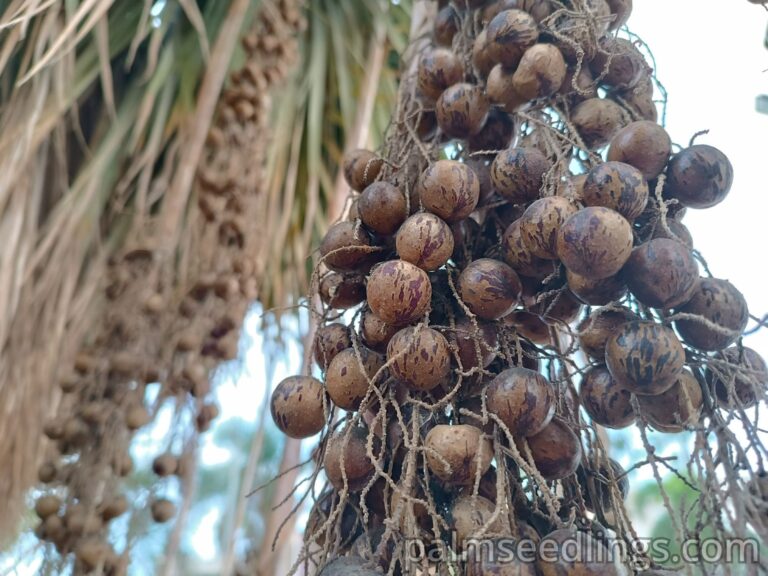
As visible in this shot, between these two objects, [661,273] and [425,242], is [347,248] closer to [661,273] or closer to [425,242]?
[425,242]

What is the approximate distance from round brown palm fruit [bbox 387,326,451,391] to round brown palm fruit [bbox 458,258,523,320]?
0.04 meters

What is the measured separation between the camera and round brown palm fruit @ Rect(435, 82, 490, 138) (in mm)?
598

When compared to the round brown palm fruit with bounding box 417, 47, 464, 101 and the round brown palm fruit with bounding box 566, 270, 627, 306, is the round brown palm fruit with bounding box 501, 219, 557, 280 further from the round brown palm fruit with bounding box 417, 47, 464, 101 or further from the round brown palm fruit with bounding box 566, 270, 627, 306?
the round brown palm fruit with bounding box 417, 47, 464, 101

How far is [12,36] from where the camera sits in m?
1.01

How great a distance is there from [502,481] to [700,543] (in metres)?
0.13

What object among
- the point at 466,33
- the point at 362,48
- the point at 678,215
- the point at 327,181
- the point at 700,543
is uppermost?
the point at 362,48

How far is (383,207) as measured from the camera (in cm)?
54

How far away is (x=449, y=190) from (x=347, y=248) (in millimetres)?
90

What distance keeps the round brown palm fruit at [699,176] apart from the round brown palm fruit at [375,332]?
0.79 feet

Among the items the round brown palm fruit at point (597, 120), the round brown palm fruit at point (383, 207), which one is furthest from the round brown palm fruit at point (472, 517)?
the round brown palm fruit at point (597, 120)

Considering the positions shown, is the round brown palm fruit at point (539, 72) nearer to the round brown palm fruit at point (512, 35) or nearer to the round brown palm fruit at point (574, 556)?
the round brown palm fruit at point (512, 35)

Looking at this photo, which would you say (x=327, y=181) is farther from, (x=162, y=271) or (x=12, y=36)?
(x=12, y=36)

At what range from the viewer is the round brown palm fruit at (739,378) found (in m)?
0.47

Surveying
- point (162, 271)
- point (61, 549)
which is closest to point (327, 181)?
point (162, 271)
